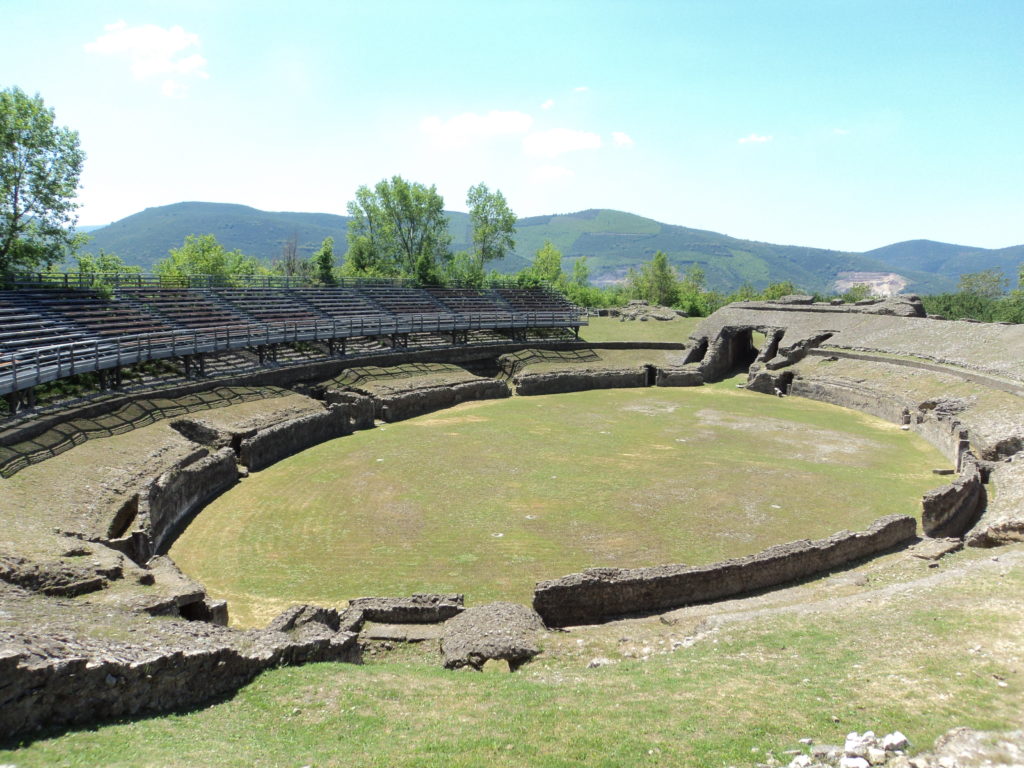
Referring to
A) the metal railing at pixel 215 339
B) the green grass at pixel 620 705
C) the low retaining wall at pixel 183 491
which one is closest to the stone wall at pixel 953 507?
the green grass at pixel 620 705

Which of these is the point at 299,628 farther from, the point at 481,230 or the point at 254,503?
the point at 481,230

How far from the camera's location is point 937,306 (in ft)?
247

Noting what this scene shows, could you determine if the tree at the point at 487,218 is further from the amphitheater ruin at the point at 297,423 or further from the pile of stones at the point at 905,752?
the pile of stones at the point at 905,752

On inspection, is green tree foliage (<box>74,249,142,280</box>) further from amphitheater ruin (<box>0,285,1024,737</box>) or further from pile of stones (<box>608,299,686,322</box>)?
pile of stones (<box>608,299,686,322</box>)

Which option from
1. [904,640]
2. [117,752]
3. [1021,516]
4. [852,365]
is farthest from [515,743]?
[852,365]

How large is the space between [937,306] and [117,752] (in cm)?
8542

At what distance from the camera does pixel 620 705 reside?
9906 millimetres

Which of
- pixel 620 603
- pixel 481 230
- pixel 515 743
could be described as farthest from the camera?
pixel 481 230

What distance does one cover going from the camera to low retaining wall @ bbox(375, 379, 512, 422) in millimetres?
34500

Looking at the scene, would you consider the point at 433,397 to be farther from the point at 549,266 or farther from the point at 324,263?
the point at 549,266

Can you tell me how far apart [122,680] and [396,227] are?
2504 inches

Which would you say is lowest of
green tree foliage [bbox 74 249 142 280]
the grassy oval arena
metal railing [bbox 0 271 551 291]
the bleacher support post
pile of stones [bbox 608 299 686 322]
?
the grassy oval arena

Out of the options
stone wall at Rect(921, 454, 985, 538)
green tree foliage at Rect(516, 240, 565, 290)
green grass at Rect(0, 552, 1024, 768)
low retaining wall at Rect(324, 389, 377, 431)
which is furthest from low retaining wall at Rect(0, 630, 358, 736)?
green tree foliage at Rect(516, 240, 565, 290)

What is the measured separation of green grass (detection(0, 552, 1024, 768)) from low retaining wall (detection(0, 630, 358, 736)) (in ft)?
1.06
